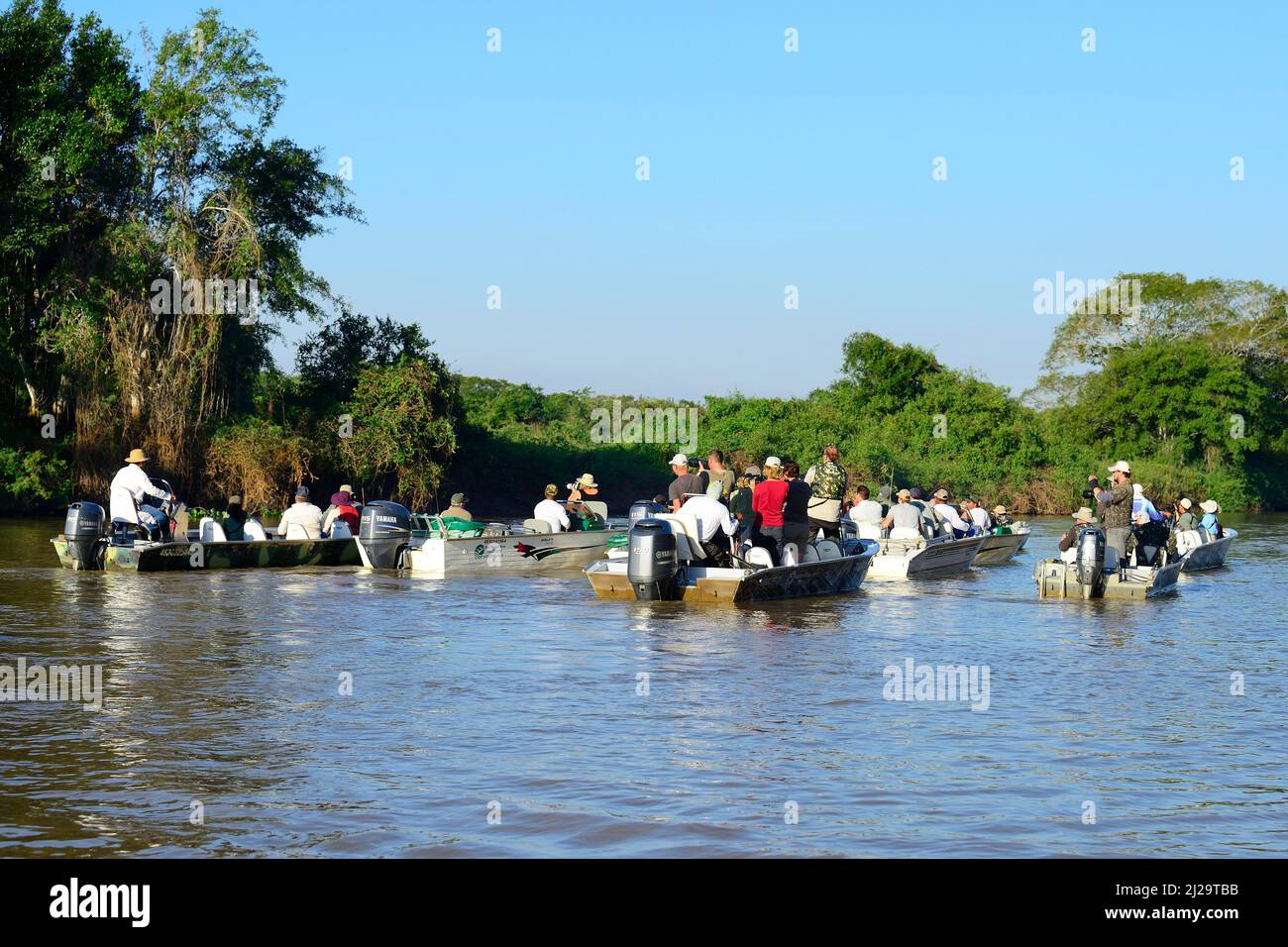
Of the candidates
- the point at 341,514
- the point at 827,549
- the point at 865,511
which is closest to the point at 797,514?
the point at 827,549

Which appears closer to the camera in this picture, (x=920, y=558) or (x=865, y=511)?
(x=920, y=558)

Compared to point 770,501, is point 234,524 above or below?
below

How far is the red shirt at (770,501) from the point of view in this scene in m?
17.5

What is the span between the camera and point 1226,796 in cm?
807

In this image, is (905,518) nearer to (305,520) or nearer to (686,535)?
(686,535)

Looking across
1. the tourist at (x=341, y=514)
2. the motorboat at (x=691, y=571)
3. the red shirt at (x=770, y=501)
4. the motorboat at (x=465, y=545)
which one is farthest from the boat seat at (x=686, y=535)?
the tourist at (x=341, y=514)

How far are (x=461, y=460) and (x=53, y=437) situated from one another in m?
12.3

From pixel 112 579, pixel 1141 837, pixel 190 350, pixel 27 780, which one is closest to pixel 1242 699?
pixel 1141 837

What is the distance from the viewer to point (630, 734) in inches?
378

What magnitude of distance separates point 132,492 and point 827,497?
1001 centimetres

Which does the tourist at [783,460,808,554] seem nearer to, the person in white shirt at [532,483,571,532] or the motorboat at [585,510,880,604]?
the motorboat at [585,510,880,604]

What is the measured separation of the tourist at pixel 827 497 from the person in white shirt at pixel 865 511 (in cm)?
302

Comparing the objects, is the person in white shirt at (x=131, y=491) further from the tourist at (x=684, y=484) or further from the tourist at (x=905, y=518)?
the tourist at (x=905, y=518)
